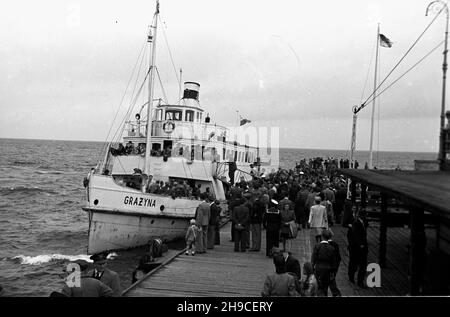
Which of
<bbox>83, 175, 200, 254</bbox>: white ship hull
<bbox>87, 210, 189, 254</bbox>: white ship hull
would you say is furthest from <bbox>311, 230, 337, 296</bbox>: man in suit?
<bbox>87, 210, 189, 254</bbox>: white ship hull

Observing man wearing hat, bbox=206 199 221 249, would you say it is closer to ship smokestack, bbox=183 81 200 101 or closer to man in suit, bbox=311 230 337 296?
man in suit, bbox=311 230 337 296

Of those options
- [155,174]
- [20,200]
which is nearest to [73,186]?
[20,200]

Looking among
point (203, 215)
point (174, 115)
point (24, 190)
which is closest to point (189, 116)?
point (174, 115)

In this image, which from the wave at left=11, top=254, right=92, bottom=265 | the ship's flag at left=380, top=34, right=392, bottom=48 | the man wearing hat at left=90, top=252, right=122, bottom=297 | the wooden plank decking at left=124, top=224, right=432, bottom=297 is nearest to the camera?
the man wearing hat at left=90, top=252, right=122, bottom=297

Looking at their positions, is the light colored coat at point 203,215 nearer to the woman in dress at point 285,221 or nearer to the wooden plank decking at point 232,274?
the wooden plank decking at point 232,274

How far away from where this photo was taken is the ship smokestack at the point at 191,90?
82.5 feet

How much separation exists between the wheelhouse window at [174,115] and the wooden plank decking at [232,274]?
40.3 feet

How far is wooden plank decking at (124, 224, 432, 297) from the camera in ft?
26.9

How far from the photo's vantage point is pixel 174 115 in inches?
932

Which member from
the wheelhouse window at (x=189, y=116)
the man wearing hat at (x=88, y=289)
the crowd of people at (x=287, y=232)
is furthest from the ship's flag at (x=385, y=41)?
the man wearing hat at (x=88, y=289)

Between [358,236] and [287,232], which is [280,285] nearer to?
[358,236]
